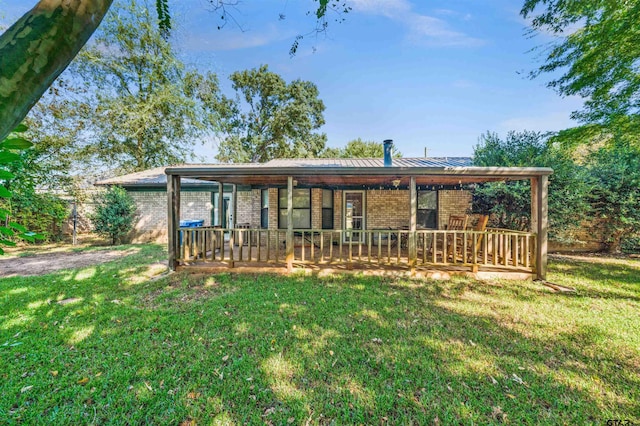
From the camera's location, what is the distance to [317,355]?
308 centimetres

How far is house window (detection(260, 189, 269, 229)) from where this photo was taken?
32.8 ft

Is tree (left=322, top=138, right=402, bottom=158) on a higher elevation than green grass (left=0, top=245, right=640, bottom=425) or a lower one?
higher

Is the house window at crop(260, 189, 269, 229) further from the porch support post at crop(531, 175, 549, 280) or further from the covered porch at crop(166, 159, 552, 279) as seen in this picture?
the porch support post at crop(531, 175, 549, 280)

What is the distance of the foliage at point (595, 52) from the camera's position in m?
5.84

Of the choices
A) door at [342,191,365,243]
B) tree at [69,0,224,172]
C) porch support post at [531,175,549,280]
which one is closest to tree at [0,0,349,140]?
porch support post at [531,175,549,280]

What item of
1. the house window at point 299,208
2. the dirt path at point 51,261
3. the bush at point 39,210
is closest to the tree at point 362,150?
the house window at point 299,208

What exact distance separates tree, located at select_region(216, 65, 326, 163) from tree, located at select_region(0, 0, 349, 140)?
23.0 meters

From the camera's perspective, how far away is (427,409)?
2.30 m

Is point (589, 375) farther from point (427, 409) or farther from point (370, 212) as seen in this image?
point (370, 212)

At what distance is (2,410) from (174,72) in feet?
68.9

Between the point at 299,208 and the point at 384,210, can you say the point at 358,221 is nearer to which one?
the point at 384,210

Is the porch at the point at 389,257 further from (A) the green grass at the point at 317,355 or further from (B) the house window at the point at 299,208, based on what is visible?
(B) the house window at the point at 299,208

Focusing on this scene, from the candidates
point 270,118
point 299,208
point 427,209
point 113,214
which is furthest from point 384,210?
point 270,118

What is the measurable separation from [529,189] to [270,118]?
2052 cm
